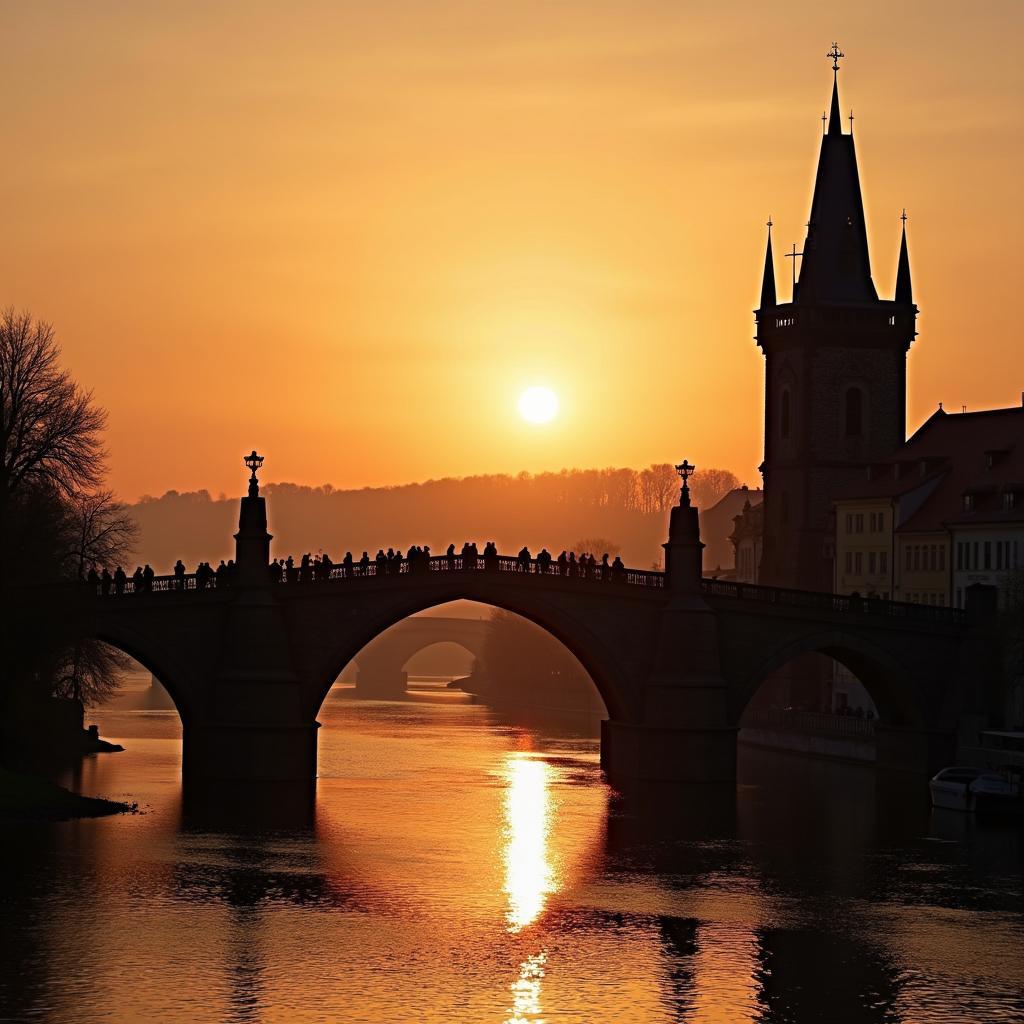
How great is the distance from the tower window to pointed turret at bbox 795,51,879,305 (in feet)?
14.8

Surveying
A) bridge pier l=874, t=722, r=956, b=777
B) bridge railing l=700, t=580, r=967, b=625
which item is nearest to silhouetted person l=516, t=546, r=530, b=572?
bridge railing l=700, t=580, r=967, b=625

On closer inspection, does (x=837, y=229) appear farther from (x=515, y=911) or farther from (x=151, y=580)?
(x=515, y=911)

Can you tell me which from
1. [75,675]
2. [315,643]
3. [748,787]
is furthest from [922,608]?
[75,675]

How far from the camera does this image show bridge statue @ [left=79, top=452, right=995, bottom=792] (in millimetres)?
81188

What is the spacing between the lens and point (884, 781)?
91.6 m

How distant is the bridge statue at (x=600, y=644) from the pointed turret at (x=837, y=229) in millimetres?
21941

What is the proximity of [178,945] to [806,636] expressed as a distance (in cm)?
4683

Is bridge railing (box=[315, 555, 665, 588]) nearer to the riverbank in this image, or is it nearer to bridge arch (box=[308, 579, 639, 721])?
bridge arch (box=[308, 579, 639, 721])

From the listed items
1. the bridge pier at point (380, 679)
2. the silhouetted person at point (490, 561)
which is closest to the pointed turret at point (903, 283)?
the silhouetted person at point (490, 561)

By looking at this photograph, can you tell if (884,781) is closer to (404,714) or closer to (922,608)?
(922,608)

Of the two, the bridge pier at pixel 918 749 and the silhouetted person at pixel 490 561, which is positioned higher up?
the silhouetted person at pixel 490 561

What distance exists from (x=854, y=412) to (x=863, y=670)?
22144 millimetres

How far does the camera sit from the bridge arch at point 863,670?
295 feet

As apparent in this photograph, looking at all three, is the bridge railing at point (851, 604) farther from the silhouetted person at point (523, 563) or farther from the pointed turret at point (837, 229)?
the pointed turret at point (837, 229)
